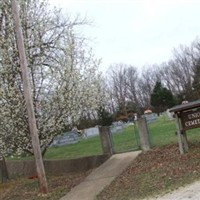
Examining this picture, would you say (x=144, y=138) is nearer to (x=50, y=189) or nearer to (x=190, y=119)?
(x=190, y=119)

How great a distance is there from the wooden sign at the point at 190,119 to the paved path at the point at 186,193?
4.26 m

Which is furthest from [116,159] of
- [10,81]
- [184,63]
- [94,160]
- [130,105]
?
[184,63]

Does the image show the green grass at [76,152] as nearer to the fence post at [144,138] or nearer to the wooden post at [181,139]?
the fence post at [144,138]

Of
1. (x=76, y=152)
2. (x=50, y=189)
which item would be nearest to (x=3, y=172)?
(x=76, y=152)

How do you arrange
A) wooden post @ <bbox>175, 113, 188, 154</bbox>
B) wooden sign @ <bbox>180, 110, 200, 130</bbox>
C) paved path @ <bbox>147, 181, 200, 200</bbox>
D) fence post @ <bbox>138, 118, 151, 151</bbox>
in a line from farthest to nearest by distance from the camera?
fence post @ <bbox>138, 118, 151, 151</bbox>, wooden sign @ <bbox>180, 110, 200, 130</bbox>, wooden post @ <bbox>175, 113, 188, 154</bbox>, paved path @ <bbox>147, 181, 200, 200</bbox>

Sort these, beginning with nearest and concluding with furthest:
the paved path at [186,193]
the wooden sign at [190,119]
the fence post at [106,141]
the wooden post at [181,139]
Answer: the paved path at [186,193]
the wooden post at [181,139]
the wooden sign at [190,119]
the fence post at [106,141]

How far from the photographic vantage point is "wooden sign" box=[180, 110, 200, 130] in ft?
42.5

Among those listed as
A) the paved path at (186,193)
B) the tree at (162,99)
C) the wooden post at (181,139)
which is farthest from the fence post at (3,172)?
the tree at (162,99)

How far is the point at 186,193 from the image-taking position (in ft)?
27.2

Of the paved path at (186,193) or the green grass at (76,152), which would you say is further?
the green grass at (76,152)

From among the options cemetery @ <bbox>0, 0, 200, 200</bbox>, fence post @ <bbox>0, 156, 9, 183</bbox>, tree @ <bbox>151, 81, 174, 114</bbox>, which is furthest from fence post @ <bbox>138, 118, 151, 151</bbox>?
tree @ <bbox>151, 81, 174, 114</bbox>

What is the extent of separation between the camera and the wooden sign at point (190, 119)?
13.0 metres

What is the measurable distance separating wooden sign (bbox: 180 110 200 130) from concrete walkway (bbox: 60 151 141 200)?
7.12 feet

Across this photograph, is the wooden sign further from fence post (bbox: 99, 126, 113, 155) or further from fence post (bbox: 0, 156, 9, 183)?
fence post (bbox: 0, 156, 9, 183)
